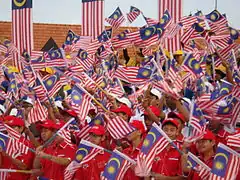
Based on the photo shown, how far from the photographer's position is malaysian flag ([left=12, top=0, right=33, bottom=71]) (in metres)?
19.8

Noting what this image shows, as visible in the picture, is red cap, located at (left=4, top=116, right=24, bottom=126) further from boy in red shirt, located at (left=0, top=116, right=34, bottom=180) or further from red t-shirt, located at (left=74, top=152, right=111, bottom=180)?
red t-shirt, located at (left=74, top=152, right=111, bottom=180)

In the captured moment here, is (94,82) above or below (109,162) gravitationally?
above

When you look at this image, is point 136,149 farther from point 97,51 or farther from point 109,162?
point 97,51

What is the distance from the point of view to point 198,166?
895 centimetres

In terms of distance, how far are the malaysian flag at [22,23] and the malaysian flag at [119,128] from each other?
32.1 feet

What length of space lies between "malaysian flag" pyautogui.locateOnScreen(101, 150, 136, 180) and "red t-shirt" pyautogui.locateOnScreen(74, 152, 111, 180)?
53cm

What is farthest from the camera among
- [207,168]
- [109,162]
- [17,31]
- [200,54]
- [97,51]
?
[17,31]

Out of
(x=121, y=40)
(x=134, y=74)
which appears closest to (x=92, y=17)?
(x=121, y=40)

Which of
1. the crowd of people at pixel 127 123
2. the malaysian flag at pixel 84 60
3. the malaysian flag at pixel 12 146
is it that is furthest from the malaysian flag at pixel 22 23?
the malaysian flag at pixel 12 146

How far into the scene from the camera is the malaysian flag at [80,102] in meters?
11.9

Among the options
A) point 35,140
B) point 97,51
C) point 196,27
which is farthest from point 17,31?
point 35,140

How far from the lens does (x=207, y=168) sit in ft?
28.9

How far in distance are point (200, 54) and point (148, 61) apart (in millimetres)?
908

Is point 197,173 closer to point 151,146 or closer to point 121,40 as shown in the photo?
point 151,146
